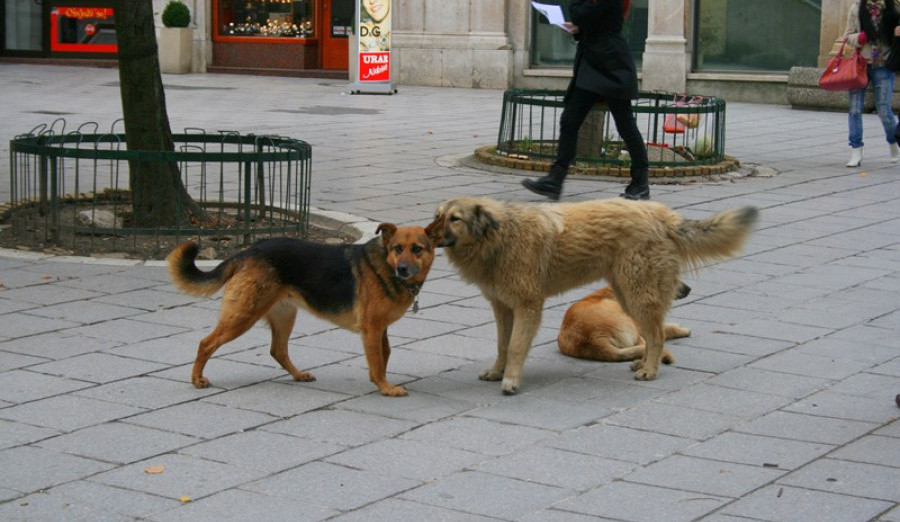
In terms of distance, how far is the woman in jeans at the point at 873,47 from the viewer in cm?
1357

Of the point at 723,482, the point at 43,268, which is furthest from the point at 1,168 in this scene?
the point at 723,482

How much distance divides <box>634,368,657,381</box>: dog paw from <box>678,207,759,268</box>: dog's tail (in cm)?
58

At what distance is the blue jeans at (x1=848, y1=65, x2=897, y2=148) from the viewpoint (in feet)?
45.0

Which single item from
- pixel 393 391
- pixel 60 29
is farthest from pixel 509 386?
pixel 60 29

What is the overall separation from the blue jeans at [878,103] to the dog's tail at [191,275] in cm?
952

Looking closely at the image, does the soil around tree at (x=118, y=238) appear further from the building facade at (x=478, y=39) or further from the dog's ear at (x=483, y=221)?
the building facade at (x=478, y=39)

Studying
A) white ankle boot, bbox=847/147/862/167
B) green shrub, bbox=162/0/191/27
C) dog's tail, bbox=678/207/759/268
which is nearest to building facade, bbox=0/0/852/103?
green shrub, bbox=162/0/191/27

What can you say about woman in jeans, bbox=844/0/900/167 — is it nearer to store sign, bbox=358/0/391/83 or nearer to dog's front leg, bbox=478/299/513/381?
dog's front leg, bbox=478/299/513/381

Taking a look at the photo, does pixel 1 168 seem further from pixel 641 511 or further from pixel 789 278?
pixel 641 511

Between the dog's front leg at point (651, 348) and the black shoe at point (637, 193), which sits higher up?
the black shoe at point (637, 193)

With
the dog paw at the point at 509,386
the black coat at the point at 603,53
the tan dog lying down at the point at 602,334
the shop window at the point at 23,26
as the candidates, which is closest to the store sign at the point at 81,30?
the shop window at the point at 23,26

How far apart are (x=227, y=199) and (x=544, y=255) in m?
5.36

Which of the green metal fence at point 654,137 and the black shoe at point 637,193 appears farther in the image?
the green metal fence at point 654,137

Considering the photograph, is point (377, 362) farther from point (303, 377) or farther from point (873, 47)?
point (873, 47)
